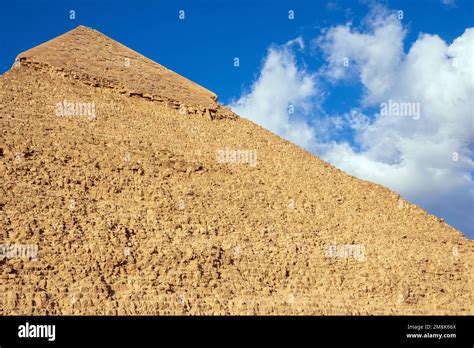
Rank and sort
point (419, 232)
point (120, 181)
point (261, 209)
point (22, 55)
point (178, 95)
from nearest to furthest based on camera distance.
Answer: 1. point (120, 181)
2. point (261, 209)
3. point (419, 232)
4. point (22, 55)
5. point (178, 95)

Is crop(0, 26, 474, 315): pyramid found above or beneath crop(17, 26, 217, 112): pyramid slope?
beneath

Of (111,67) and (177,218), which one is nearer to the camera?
(177,218)

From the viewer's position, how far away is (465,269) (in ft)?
63.7

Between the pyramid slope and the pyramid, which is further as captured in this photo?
the pyramid slope

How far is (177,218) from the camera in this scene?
53.4 feet

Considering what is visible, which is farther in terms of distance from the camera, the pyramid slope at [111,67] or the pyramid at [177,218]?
the pyramid slope at [111,67]

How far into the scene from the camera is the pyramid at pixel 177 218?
516 inches

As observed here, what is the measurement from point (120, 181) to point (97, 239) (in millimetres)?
3520

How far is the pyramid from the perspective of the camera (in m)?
13.1

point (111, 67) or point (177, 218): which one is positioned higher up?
point (111, 67)

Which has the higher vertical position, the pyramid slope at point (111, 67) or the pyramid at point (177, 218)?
the pyramid slope at point (111, 67)
